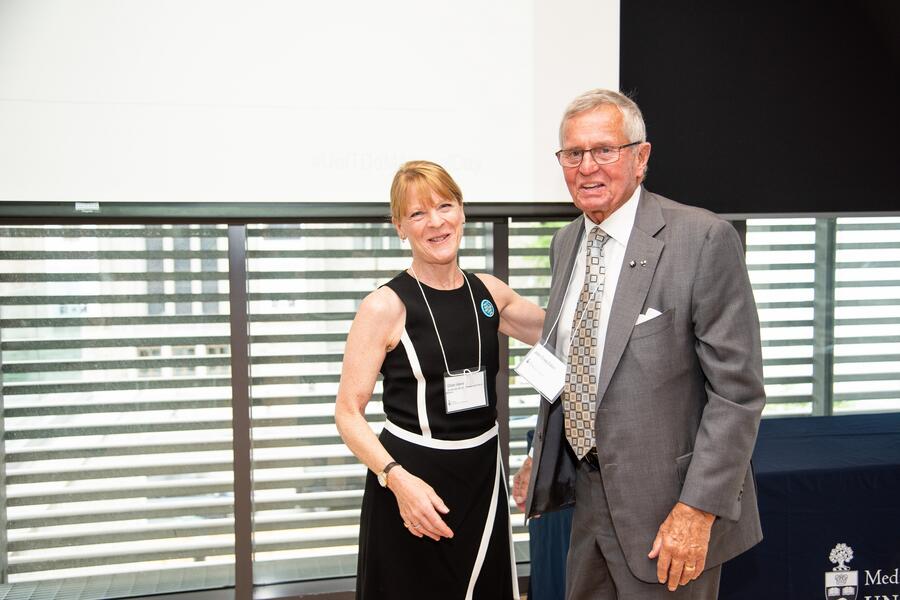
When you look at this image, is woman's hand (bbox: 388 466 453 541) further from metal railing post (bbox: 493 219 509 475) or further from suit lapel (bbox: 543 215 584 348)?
metal railing post (bbox: 493 219 509 475)

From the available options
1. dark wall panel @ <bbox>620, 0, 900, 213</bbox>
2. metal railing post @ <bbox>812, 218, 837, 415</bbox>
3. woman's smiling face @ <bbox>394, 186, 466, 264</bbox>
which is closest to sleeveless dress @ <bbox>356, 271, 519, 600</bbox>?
woman's smiling face @ <bbox>394, 186, 466, 264</bbox>

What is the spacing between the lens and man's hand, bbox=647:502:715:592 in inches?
57.2

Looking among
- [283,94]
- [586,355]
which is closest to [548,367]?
[586,355]

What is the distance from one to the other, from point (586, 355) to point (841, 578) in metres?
1.54

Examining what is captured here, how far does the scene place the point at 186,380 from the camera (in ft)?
9.54

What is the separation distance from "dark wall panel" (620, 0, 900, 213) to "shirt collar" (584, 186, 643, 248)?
4.28 feet

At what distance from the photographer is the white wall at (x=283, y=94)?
235 centimetres

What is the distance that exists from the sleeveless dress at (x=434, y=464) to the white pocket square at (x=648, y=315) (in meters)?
0.48

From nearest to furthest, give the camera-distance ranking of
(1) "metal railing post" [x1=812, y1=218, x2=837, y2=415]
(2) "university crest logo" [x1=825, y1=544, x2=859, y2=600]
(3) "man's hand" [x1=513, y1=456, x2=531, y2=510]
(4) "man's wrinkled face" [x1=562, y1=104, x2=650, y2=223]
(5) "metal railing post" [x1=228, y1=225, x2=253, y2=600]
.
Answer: (4) "man's wrinkled face" [x1=562, y1=104, x2=650, y2=223] < (3) "man's hand" [x1=513, y1=456, x2=531, y2=510] < (2) "university crest logo" [x1=825, y1=544, x2=859, y2=600] < (5) "metal railing post" [x1=228, y1=225, x2=253, y2=600] < (1) "metal railing post" [x1=812, y1=218, x2=837, y2=415]

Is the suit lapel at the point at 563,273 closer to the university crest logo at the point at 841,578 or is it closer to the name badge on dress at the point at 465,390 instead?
the name badge on dress at the point at 465,390

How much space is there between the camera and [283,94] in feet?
8.09

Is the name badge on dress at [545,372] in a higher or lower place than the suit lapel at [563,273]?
lower

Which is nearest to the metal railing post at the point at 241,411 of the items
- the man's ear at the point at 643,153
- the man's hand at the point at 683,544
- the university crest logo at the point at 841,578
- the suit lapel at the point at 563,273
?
the suit lapel at the point at 563,273

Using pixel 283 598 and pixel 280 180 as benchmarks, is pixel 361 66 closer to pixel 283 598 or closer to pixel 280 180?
pixel 280 180
